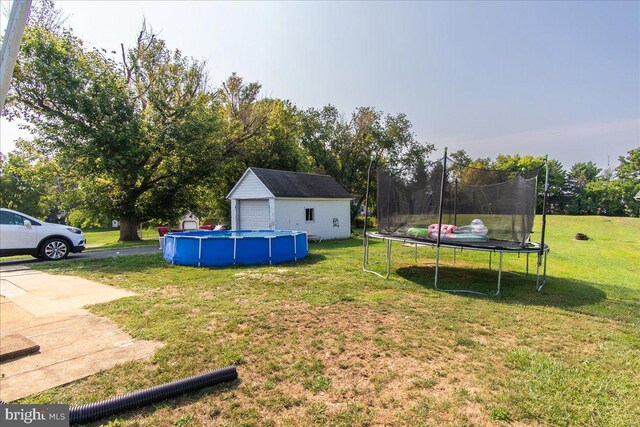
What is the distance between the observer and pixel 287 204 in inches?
649

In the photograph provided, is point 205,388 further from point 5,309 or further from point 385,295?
point 5,309

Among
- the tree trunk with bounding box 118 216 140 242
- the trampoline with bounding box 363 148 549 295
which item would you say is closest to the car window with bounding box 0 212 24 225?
the tree trunk with bounding box 118 216 140 242

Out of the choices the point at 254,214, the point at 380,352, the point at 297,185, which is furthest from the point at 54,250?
the point at 380,352

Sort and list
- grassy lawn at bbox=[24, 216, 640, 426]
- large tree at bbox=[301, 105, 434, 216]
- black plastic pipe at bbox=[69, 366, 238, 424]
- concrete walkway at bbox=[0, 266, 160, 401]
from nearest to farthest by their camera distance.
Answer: black plastic pipe at bbox=[69, 366, 238, 424] → grassy lawn at bbox=[24, 216, 640, 426] → concrete walkway at bbox=[0, 266, 160, 401] → large tree at bbox=[301, 105, 434, 216]

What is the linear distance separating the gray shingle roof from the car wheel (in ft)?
27.7

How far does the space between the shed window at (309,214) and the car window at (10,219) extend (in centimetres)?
1139

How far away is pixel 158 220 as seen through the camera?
19.6m

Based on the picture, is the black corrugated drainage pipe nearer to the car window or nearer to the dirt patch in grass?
the dirt patch in grass

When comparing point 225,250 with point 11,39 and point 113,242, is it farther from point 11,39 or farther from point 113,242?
point 113,242

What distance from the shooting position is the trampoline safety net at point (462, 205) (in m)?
6.88

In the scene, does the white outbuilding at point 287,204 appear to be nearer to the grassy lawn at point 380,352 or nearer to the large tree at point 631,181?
the grassy lawn at point 380,352

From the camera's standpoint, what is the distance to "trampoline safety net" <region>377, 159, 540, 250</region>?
6.88 m

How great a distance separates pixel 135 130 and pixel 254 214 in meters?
7.06

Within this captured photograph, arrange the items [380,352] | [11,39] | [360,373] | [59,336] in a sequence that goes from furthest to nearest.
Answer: [59,336] → [380,352] → [360,373] → [11,39]
